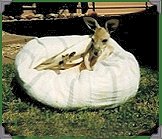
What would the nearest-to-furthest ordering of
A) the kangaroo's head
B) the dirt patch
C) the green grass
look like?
the green grass → the kangaroo's head → the dirt patch

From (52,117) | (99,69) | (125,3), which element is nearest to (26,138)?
(52,117)

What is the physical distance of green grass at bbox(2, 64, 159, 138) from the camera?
132 inches

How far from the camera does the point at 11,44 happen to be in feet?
14.4

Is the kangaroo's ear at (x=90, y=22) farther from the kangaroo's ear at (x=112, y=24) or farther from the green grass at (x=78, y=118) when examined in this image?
the green grass at (x=78, y=118)

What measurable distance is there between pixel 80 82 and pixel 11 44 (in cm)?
116

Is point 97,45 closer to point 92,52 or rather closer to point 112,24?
point 92,52

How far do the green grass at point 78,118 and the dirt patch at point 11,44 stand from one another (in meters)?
0.60

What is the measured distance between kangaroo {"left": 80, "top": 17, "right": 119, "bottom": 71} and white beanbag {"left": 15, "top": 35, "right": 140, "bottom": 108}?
0.07 metres

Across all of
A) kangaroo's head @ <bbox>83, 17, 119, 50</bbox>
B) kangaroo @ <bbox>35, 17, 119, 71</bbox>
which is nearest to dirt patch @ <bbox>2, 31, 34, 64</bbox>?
kangaroo @ <bbox>35, 17, 119, 71</bbox>

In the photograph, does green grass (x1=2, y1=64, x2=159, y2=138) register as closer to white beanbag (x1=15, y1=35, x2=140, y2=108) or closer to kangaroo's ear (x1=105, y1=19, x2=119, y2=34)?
white beanbag (x1=15, y1=35, x2=140, y2=108)

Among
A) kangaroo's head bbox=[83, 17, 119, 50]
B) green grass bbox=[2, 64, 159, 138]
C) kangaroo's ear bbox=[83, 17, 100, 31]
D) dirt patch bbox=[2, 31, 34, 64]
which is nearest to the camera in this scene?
green grass bbox=[2, 64, 159, 138]

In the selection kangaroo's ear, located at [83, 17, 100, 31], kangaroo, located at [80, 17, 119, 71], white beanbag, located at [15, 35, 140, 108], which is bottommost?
white beanbag, located at [15, 35, 140, 108]

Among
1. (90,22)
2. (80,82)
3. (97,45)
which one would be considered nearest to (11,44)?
(90,22)

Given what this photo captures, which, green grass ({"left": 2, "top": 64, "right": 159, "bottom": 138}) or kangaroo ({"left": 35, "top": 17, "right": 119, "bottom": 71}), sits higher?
kangaroo ({"left": 35, "top": 17, "right": 119, "bottom": 71})
